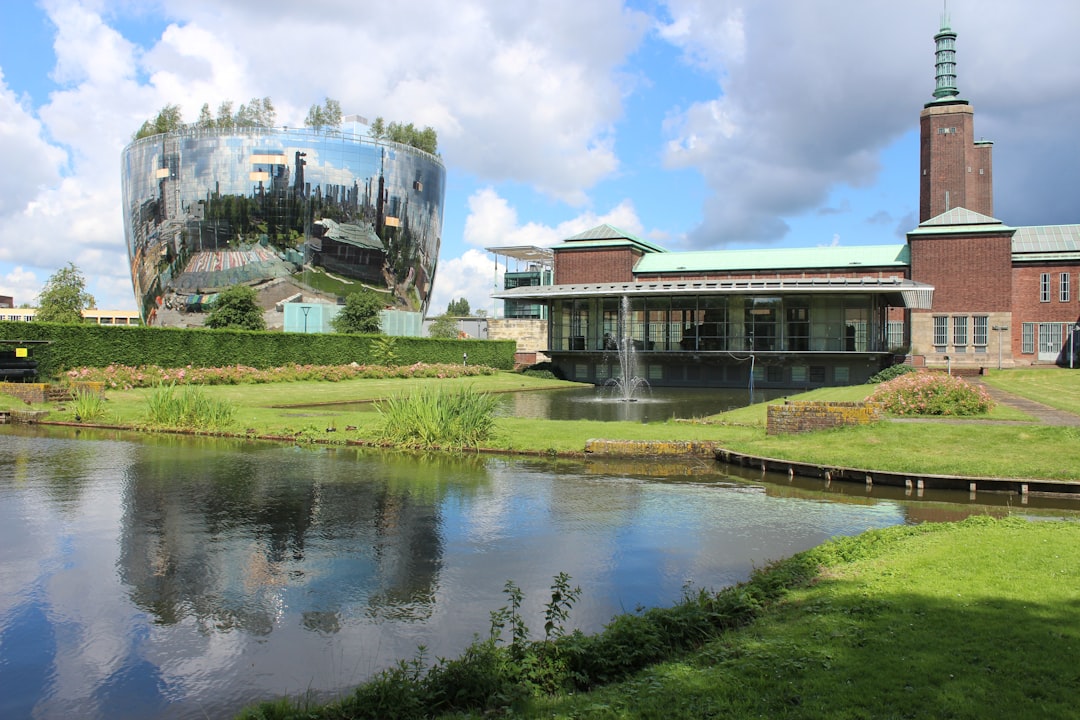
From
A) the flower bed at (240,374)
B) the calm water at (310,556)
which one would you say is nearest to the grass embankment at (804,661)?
the calm water at (310,556)

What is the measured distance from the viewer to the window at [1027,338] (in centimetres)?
5306

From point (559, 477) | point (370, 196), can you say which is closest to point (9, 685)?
point (559, 477)

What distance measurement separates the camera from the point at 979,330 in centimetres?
5109

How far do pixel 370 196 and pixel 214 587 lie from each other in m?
102

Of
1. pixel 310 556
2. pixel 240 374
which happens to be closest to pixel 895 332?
pixel 240 374

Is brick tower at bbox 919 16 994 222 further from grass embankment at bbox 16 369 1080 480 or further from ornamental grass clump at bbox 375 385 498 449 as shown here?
ornamental grass clump at bbox 375 385 498 449

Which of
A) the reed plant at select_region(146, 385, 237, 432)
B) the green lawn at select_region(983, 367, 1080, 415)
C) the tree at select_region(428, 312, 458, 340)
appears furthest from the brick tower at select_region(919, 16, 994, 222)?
the reed plant at select_region(146, 385, 237, 432)

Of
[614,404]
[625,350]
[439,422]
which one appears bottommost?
[614,404]

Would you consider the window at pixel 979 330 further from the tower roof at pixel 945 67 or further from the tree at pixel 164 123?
the tree at pixel 164 123

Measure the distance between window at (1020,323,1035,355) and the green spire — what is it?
73.3ft

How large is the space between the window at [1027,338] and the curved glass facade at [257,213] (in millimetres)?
75942

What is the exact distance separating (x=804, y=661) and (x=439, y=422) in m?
13.2

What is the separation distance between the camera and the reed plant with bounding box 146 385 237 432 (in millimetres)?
20625

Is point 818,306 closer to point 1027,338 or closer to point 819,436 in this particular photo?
point 1027,338
